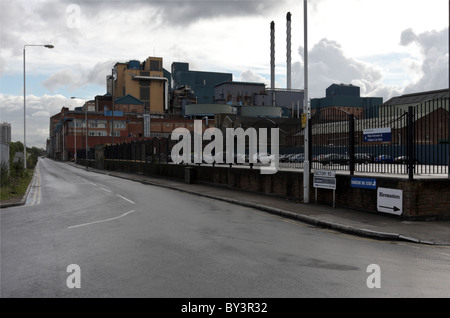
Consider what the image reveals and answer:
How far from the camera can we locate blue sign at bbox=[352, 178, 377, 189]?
12288 millimetres

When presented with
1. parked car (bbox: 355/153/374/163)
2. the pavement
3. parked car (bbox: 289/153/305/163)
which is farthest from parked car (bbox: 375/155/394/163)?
parked car (bbox: 289/153/305/163)

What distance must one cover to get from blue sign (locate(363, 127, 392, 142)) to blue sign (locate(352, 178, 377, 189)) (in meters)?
1.40

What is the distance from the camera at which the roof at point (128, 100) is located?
11762cm

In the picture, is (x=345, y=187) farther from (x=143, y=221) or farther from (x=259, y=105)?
(x=259, y=105)

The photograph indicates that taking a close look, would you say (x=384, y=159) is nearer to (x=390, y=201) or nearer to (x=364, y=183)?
(x=364, y=183)

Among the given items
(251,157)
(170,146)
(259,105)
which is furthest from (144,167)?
(259,105)

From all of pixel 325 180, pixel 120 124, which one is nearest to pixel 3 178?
pixel 325 180

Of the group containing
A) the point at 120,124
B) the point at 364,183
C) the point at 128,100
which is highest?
the point at 128,100

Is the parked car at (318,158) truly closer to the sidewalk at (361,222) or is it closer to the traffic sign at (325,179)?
the traffic sign at (325,179)

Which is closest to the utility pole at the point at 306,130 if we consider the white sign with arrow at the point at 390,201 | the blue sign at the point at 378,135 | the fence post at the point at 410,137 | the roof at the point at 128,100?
the blue sign at the point at 378,135

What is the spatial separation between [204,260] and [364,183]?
7.65m

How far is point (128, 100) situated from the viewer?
391 ft

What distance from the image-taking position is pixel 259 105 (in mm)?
122750

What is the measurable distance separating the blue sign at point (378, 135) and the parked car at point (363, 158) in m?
0.53
